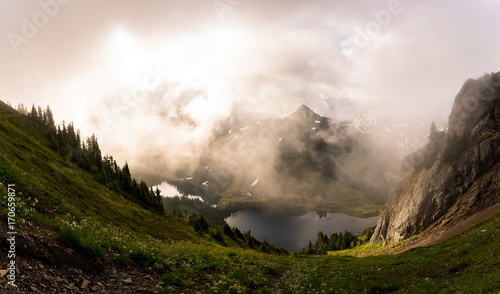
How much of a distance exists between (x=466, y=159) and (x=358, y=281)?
91275mm

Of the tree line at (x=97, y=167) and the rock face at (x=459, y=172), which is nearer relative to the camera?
→ the rock face at (x=459, y=172)

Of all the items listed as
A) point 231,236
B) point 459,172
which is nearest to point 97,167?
point 231,236

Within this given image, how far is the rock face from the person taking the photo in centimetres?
7476

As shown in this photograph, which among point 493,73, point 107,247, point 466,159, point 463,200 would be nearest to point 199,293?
point 107,247

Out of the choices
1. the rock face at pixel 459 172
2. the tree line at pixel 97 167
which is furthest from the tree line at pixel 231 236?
the rock face at pixel 459 172

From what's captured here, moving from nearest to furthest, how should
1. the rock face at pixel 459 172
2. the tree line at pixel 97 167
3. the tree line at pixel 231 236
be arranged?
1. the rock face at pixel 459 172
2. the tree line at pixel 97 167
3. the tree line at pixel 231 236

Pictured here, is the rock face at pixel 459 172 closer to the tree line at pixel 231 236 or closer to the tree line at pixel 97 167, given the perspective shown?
the tree line at pixel 231 236

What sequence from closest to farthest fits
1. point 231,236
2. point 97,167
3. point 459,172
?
1. point 459,172
2. point 97,167
3. point 231,236

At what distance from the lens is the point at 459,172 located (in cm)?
8538

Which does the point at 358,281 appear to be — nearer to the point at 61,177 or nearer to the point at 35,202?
the point at 35,202

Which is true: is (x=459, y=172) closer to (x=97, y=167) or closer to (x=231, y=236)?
(x=231, y=236)

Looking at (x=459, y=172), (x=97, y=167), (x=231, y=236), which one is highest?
(x=97, y=167)

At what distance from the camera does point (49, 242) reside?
11.7m

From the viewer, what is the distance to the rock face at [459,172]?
245 feet
